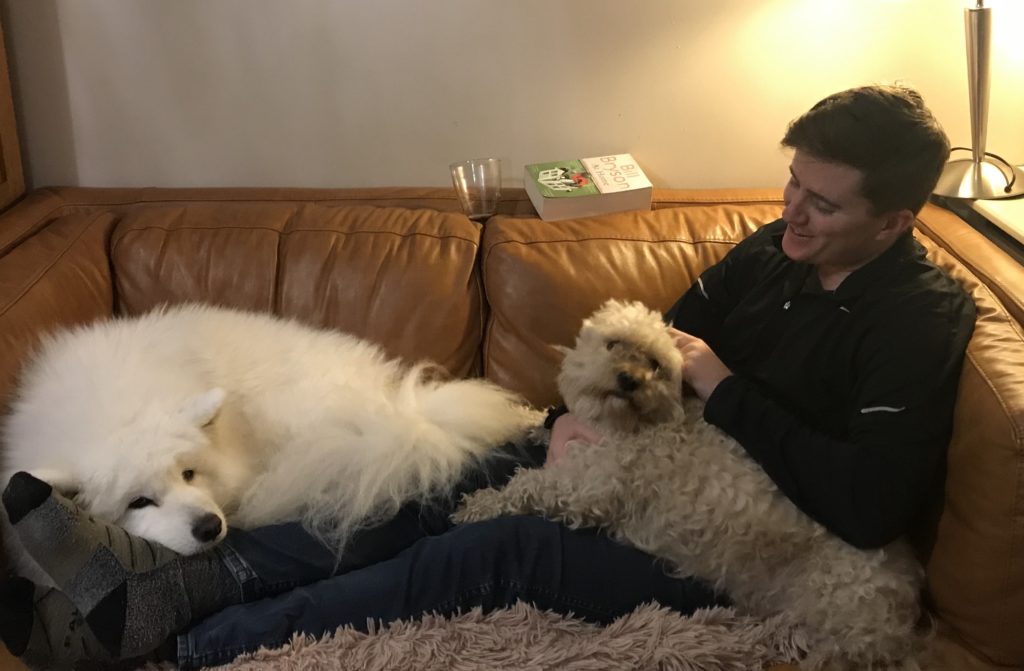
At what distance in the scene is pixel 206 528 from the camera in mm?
1477

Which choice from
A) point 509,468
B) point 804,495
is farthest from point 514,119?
point 804,495

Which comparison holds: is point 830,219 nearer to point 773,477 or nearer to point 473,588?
point 773,477

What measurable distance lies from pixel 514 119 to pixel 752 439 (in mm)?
1311

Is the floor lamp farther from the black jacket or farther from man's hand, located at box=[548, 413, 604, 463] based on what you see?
man's hand, located at box=[548, 413, 604, 463]

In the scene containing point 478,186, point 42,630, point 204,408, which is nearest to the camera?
point 42,630

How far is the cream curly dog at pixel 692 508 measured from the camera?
138 cm

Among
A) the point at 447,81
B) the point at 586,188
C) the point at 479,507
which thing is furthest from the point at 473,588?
the point at 447,81

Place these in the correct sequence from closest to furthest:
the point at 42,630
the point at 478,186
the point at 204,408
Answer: the point at 42,630 < the point at 204,408 < the point at 478,186

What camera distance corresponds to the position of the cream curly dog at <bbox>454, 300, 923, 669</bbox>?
4.54ft

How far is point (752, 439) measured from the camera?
1.47 m

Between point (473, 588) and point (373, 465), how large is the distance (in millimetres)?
325

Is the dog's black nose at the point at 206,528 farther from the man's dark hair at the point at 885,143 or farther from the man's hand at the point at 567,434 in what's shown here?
the man's dark hair at the point at 885,143

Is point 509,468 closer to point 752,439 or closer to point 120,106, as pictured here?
point 752,439

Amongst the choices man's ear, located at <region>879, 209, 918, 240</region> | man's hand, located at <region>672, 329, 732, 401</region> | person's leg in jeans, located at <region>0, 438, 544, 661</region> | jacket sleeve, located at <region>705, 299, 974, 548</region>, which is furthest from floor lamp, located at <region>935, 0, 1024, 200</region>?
Answer: person's leg in jeans, located at <region>0, 438, 544, 661</region>
